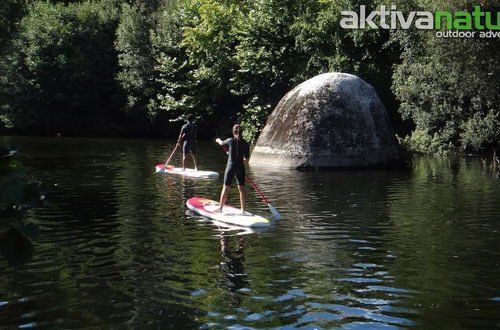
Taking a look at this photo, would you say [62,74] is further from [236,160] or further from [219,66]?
[236,160]

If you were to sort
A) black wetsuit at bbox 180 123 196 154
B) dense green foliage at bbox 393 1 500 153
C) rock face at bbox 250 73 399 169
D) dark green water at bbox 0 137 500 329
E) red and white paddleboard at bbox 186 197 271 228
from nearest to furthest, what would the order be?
dark green water at bbox 0 137 500 329 < red and white paddleboard at bbox 186 197 271 228 < black wetsuit at bbox 180 123 196 154 < rock face at bbox 250 73 399 169 < dense green foliage at bbox 393 1 500 153

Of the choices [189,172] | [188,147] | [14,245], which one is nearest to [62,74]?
[188,147]

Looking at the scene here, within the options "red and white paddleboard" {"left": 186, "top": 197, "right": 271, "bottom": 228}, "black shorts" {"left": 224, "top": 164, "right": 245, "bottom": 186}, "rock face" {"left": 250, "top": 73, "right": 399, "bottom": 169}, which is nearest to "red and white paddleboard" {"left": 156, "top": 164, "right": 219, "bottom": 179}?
"rock face" {"left": 250, "top": 73, "right": 399, "bottom": 169}

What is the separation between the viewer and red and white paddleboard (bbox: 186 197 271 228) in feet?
45.3

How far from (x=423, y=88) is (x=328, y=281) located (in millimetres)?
24430

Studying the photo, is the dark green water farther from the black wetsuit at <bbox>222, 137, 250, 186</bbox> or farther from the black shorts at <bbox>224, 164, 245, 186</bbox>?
the black wetsuit at <bbox>222, 137, 250, 186</bbox>

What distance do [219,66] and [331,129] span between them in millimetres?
17817

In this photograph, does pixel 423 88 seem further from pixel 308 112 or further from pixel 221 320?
pixel 221 320

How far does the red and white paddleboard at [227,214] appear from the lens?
45.3 feet

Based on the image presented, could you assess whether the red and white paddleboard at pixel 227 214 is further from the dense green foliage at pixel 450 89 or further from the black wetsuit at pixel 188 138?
the dense green foliage at pixel 450 89

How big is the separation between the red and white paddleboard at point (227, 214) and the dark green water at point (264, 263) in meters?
0.33

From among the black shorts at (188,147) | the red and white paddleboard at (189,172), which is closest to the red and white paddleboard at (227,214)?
the red and white paddleboard at (189,172)

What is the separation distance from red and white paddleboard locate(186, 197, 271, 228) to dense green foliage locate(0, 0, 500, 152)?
1766 centimetres

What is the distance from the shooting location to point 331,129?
86.1 feet
